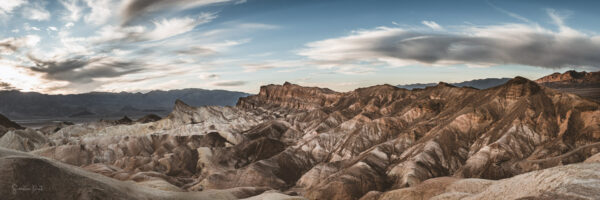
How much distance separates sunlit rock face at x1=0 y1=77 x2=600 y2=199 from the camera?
73062 millimetres

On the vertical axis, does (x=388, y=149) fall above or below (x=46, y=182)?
below

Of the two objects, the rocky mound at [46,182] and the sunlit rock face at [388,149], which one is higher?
the rocky mound at [46,182]

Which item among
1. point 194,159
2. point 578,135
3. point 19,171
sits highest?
point 19,171

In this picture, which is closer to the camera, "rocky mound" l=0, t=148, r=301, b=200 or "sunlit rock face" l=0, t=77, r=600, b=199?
"rocky mound" l=0, t=148, r=301, b=200

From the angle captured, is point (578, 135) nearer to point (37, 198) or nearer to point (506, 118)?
point (506, 118)

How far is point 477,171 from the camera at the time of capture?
75.1 m

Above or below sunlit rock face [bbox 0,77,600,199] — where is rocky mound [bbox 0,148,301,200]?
above

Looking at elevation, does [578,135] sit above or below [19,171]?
below

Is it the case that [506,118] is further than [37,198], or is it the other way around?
[506,118]

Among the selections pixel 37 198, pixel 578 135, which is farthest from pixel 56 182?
pixel 578 135

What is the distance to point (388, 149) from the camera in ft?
314

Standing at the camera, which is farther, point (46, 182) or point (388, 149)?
point (388, 149)

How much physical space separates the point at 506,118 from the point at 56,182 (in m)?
96.1

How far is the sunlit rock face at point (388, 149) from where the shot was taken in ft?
240
